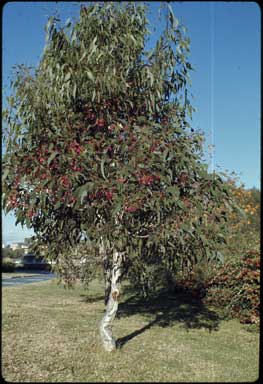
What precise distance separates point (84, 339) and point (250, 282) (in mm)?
4987

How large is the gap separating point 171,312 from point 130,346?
5.29 meters

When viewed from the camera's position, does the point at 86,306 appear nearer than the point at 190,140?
No

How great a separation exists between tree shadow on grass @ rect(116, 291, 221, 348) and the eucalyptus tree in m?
3.01

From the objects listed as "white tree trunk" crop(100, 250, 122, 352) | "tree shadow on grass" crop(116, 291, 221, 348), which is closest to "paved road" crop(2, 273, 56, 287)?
"tree shadow on grass" crop(116, 291, 221, 348)

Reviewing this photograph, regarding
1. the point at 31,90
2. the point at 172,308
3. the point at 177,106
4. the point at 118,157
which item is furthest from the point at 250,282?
the point at 31,90

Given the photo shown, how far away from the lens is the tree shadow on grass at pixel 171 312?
9.62 metres

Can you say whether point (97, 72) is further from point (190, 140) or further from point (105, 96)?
point (190, 140)

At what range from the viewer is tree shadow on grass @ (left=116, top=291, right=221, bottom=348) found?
31.6 ft

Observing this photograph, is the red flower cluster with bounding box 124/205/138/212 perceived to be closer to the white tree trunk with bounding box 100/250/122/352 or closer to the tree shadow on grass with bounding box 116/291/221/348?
the white tree trunk with bounding box 100/250/122/352

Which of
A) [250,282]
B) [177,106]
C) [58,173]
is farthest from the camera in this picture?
[250,282]

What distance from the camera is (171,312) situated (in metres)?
11.7

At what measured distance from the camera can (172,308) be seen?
12.5m

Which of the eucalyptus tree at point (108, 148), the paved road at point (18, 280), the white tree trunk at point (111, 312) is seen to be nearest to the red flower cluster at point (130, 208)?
the eucalyptus tree at point (108, 148)

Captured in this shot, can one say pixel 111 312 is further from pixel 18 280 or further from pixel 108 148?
pixel 18 280
